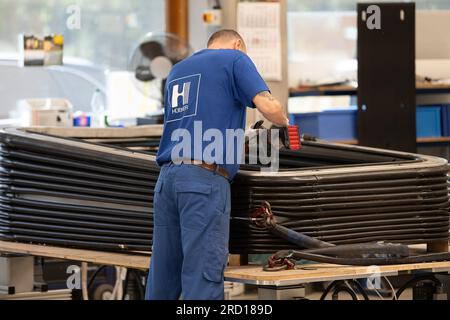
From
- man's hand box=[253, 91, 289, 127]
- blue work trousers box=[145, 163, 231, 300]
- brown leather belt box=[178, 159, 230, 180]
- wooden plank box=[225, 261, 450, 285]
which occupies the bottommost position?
wooden plank box=[225, 261, 450, 285]

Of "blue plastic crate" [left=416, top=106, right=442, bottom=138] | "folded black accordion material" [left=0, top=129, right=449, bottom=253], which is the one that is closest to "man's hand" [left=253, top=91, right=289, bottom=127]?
"folded black accordion material" [left=0, top=129, right=449, bottom=253]

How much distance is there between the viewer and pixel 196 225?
4.08m

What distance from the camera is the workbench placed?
407 cm

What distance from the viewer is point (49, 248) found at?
4785mm

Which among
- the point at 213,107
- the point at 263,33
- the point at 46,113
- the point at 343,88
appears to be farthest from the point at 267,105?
the point at 343,88

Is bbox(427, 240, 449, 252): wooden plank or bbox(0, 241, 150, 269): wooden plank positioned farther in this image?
bbox(427, 240, 449, 252): wooden plank

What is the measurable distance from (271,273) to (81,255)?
97 centimetres

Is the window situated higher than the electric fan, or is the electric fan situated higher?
the window

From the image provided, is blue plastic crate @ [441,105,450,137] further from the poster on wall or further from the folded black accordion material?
the folded black accordion material

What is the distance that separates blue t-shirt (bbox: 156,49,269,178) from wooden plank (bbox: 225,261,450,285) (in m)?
0.42

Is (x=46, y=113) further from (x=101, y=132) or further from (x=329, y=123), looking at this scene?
(x=329, y=123)

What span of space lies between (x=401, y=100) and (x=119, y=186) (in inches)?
144

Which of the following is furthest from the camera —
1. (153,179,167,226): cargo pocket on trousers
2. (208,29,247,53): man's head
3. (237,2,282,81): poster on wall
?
(237,2,282,81): poster on wall
